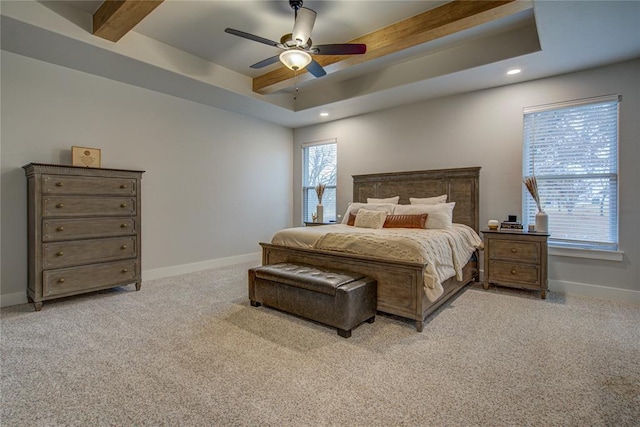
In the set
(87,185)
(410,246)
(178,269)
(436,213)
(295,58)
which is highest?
(295,58)

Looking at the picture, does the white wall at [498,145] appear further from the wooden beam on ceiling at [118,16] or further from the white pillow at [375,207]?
the wooden beam on ceiling at [118,16]

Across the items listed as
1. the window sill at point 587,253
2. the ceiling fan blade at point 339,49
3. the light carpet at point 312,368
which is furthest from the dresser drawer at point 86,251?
the window sill at point 587,253

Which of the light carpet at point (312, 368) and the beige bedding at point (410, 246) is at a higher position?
the beige bedding at point (410, 246)

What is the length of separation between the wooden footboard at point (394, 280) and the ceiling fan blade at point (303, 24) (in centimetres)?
211

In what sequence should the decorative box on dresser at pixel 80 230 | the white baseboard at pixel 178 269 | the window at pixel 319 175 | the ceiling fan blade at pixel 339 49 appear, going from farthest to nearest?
the window at pixel 319 175 < the white baseboard at pixel 178 269 < the decorative box on dresser at pixel 80 230 < the ceiling fan blade at pixel 339 49

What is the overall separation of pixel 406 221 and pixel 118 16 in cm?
383

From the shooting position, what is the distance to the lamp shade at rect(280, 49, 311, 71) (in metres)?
2.95

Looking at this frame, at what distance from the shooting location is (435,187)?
4820 mm

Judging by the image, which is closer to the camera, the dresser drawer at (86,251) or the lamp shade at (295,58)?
the lamp shade at (295,58)

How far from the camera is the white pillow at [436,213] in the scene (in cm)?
402

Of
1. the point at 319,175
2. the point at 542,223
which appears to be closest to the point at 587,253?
the point at 542,223

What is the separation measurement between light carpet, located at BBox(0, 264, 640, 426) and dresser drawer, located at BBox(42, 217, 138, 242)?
78cm

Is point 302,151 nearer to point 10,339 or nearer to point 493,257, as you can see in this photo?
point 493,257

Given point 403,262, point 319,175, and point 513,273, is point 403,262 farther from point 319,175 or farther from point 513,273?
point 319,175
